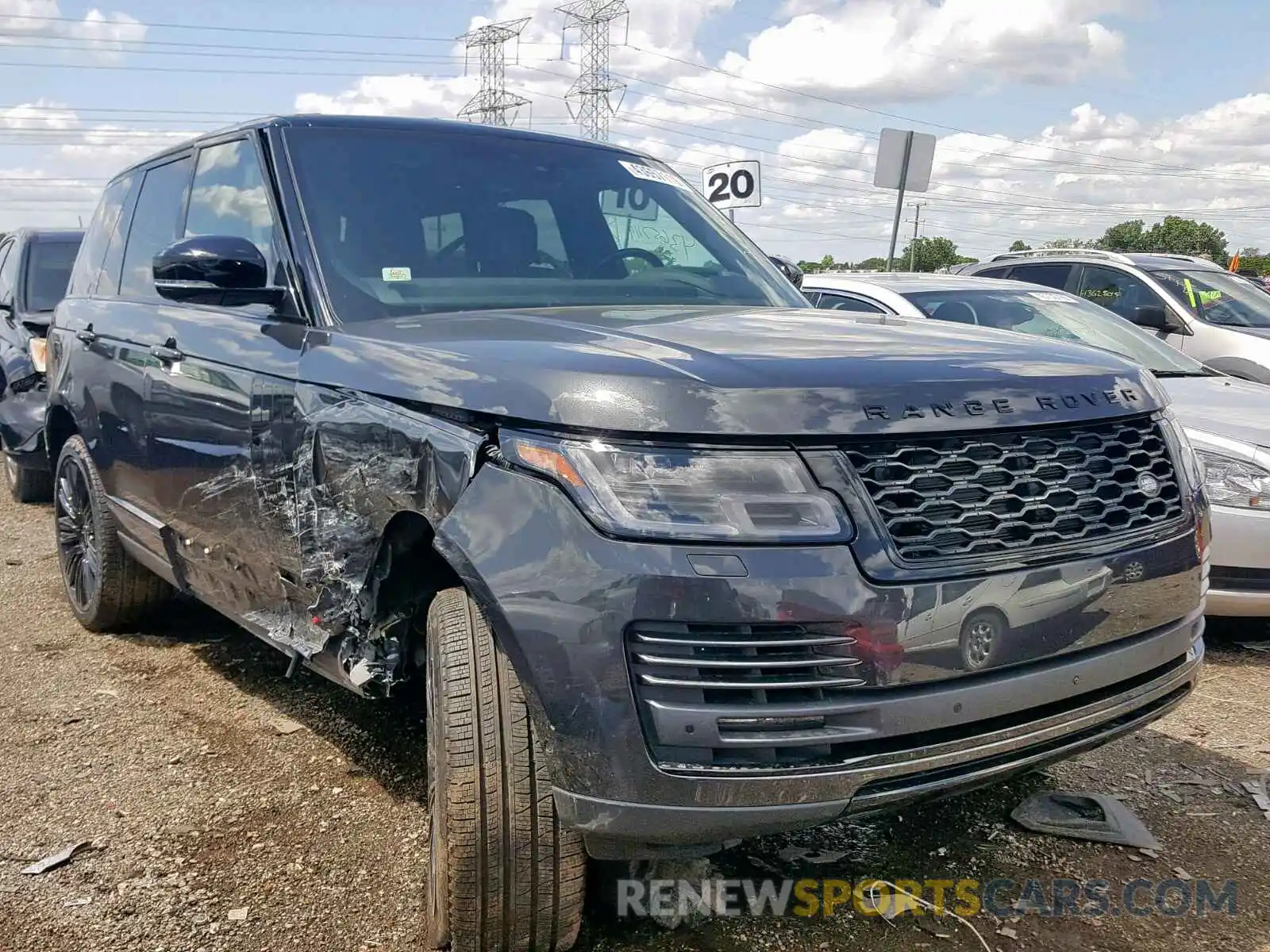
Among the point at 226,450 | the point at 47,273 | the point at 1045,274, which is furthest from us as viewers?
the point at 1045,274

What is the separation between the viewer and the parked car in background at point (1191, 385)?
4320mm

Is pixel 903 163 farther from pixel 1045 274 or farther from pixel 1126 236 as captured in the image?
pixel 1126 236

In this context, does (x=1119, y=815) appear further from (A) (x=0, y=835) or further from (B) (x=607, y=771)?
(A) (x=0, y=835)

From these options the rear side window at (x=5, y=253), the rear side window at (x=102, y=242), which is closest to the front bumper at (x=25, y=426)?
the rear side window at (x=5, y=253)

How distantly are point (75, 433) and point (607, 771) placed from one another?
375 centimetres

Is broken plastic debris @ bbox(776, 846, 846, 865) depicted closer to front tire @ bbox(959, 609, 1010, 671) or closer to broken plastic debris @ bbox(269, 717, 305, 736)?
front tire @ bbox(959, 609, 1010, 671)

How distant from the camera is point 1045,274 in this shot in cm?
990

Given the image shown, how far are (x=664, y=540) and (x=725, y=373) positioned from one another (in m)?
0.35

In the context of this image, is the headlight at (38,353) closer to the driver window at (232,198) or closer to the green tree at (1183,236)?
the driver window at (232,198)

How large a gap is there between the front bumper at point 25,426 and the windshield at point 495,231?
477cm

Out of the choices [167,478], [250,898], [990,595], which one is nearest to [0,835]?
[250,898]

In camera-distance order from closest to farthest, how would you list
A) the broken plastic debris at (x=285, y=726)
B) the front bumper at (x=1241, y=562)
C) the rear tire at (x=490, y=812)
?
the rear tire at (x=490, y=812)
the broken plastic debris at (x=285, y=726)
the front bumper at (x=1241, y=562)

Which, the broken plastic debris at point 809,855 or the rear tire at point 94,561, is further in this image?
the rear tire at point 94,561

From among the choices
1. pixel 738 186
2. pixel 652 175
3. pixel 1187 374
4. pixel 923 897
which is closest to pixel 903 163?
pixel 738 186
